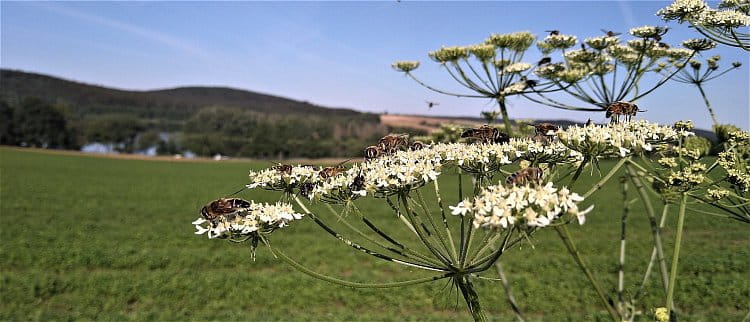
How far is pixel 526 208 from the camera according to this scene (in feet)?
6.63

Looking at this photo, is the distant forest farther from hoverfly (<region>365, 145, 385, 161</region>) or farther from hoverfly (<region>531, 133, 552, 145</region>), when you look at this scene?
hoverfly (<region>531, 133, 552, 145</region>)

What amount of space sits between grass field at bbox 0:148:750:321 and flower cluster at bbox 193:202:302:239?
12.5ft

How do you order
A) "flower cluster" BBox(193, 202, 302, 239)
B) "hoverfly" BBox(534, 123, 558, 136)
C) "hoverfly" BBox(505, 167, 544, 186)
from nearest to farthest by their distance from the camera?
"hoverfly" BBox(505, 167, 544, 186) → "flower cluster" BBox(193, 202, 302, 239) → "hoverfly" BBox(534, 123, 558, 136)

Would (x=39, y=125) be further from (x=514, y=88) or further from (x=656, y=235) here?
(x=656, y=235)

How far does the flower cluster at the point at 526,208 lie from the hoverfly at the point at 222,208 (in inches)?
59.3

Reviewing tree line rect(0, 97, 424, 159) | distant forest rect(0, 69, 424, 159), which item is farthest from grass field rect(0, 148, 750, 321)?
tree line rect(0, 97, 424, 159)

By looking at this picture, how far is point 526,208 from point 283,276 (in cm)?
1292

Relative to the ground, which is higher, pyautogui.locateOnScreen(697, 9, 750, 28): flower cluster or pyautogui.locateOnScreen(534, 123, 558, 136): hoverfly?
pyautogui.locateOnScreen(697, 9, 750, 28): flower cluster

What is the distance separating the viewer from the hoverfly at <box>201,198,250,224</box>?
296 cm

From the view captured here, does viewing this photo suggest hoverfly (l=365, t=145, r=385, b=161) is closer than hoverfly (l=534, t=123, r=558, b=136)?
No

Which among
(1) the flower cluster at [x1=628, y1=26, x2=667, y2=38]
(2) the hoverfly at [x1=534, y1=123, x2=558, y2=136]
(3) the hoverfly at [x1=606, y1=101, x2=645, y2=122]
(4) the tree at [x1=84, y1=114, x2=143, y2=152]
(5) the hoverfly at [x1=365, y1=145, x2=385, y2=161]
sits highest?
(1) the flower cluster at [x1=628, y1=26, x2=667, y2=38]

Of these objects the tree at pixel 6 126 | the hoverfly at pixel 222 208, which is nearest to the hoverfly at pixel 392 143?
the hoverfly at pixel 222 208

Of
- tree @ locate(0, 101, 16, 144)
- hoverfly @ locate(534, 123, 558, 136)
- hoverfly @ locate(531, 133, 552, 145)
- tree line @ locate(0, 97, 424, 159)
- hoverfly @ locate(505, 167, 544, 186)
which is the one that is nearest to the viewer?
hoverfly @ locate(505, 167, 544, 186)

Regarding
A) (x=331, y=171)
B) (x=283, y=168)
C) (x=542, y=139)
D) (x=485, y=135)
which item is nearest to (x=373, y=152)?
(x=331, y=171)
